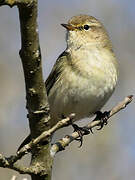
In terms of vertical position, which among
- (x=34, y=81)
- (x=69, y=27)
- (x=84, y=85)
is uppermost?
(x=69, y=27)

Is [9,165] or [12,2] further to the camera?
[9,165]

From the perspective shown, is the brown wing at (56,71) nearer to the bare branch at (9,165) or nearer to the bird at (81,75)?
the bird at (81,75)

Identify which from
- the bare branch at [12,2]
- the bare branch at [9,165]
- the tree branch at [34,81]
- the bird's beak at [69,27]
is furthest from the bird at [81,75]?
the bare branch at [12,2]

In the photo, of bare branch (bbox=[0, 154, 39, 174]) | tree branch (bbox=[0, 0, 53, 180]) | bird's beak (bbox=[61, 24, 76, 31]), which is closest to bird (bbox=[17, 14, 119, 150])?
bird's beak (bbox=[61, 24, 76, 31])

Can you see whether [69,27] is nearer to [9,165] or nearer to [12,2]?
[9,165]

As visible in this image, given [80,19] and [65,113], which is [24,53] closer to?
[65,113]

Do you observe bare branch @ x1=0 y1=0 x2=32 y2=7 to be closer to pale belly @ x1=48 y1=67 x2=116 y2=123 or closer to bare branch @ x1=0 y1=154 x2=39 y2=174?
bare branch @ x1=0 y1=154 x2=39 y2=174

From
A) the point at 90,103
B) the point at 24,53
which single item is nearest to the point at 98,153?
the point at 90,103

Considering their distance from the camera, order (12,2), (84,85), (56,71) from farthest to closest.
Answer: (56,71), (84,85), (12,2)

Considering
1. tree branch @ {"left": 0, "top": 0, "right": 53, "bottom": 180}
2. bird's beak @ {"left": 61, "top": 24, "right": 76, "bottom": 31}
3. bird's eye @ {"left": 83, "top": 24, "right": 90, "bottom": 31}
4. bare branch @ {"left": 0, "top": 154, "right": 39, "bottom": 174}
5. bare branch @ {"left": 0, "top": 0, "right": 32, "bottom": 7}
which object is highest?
bird's eye @ {"left": 83, "top": 24, "right": 90, "bottom": 31}

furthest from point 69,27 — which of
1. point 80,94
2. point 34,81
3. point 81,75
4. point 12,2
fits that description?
point 12,2
